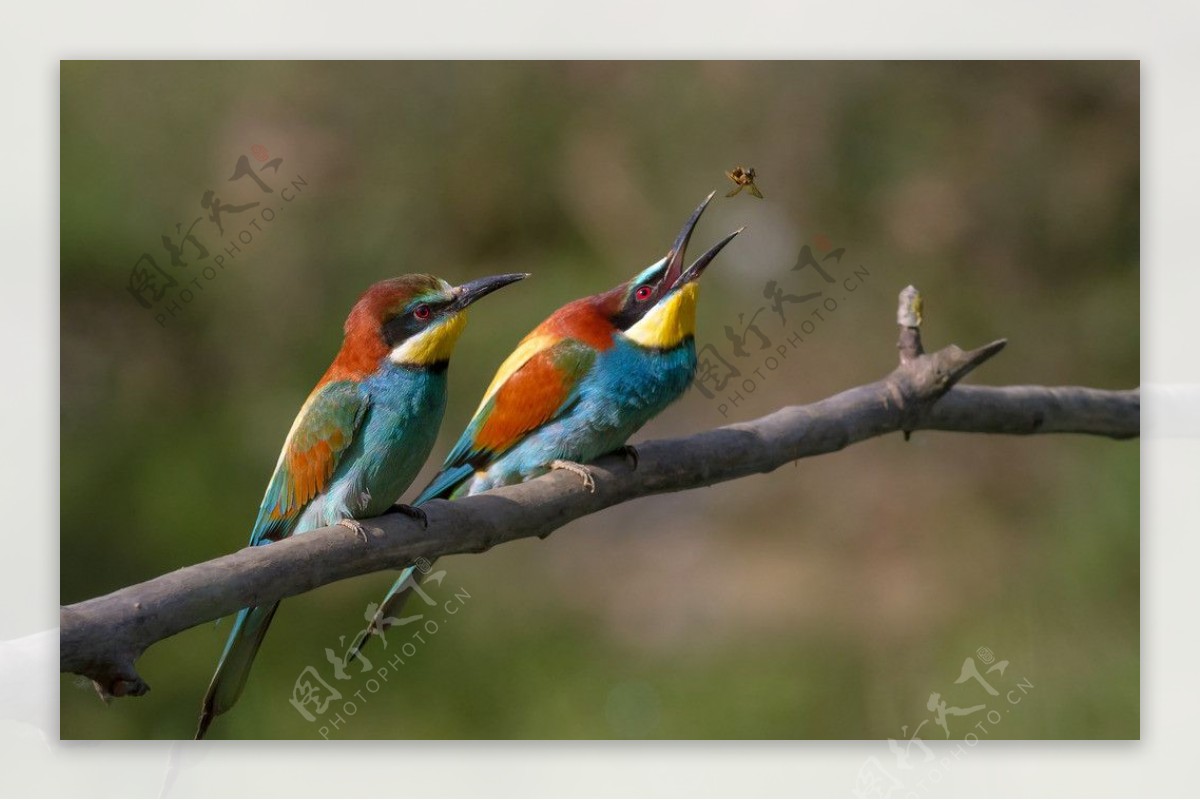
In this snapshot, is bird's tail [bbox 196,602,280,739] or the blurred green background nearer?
bird's tail [bbox 196,602,280,739]

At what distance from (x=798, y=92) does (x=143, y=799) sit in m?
1.89

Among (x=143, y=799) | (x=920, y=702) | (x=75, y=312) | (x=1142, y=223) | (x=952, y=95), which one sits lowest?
(x=143, y=799)

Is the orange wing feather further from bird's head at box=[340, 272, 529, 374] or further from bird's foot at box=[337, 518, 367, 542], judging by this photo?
bird's foot at box=[337, 518, 367, 542]

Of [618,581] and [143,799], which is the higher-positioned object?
[618,581]

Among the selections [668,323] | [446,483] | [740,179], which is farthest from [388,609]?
[740,179]

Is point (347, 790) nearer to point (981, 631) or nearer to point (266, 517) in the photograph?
point (266, 517)

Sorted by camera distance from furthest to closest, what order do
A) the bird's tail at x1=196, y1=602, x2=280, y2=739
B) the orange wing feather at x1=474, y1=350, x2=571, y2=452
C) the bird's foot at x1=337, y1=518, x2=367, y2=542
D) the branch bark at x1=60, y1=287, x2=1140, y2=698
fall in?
the orange wing feather at x1=474, y1=350, x2=571, y2=452, the bird's tail at x1=196, y1=602, x2=280, y2=739, the bird's foot at x1=337, y1=518, x2=367, y2=542, the branch bark at x1=60, y1=287, x2=1140, y2=698

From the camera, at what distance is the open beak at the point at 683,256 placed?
255 cm

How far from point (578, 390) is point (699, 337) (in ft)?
0.90

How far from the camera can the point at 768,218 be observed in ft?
8.70

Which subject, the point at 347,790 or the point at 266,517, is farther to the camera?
the point at 347,790

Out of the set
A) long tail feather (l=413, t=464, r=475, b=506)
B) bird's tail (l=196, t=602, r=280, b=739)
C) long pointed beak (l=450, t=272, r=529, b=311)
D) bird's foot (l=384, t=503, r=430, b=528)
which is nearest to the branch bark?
bird's foot (l=384, t=503, r=430, b=528)

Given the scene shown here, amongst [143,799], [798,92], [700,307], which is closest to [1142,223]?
[798,92]

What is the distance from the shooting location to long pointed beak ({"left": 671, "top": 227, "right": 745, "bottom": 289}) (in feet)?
8.37
